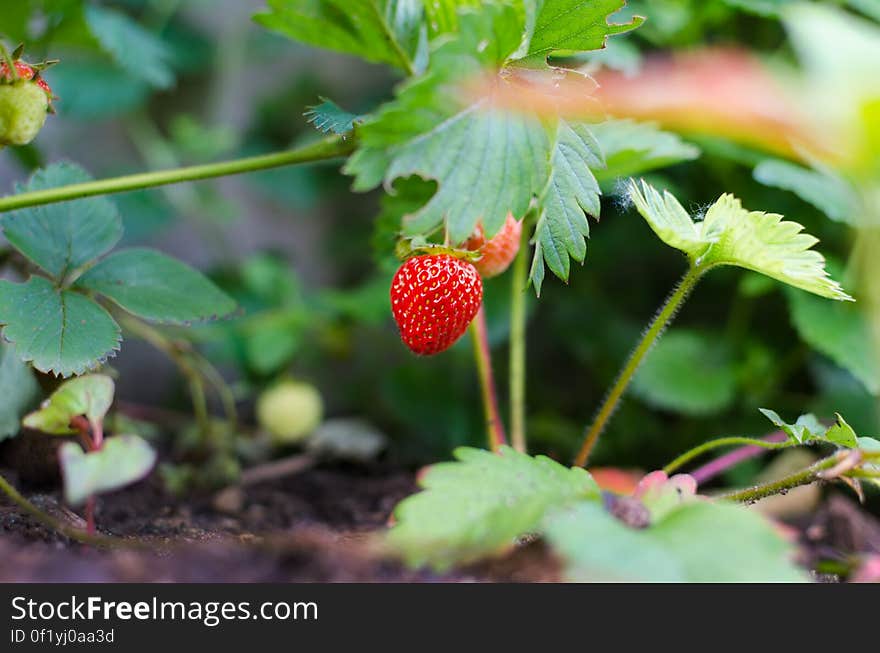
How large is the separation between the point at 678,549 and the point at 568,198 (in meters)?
0.31

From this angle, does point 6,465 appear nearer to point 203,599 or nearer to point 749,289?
point 203,599

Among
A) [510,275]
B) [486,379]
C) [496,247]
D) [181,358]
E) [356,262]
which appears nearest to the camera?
[496,247]

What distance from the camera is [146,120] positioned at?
1769 millimetres

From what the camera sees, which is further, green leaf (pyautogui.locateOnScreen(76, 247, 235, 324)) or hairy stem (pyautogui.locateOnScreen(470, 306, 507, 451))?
hairy stem (pyautogui.locateOnScreen(470, 306, 507, 451))

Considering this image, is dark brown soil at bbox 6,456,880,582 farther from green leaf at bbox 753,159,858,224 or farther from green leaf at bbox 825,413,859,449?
green leaf at bbox 753,159,858,224

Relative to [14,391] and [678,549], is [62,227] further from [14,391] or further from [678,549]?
[678,549]

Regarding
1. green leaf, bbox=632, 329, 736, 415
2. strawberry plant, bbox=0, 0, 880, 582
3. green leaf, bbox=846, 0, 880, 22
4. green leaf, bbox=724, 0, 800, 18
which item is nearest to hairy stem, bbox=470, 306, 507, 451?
strawberry plant, bbox=0, 0, 880, 582

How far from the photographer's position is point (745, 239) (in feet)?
2.29

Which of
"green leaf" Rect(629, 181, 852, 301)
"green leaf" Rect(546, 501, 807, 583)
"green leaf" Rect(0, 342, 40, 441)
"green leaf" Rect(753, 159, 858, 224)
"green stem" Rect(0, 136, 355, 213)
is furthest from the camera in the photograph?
"green leaf" Rect(753, 159, 858, 224)

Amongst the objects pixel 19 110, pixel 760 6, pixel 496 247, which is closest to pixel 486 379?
pixel 496 247

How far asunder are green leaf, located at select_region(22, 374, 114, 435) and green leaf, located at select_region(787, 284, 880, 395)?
2.83 feet

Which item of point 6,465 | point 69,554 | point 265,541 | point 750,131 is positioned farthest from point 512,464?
point 750,131

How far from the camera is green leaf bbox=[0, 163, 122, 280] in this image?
86cm

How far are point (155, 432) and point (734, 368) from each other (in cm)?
88
